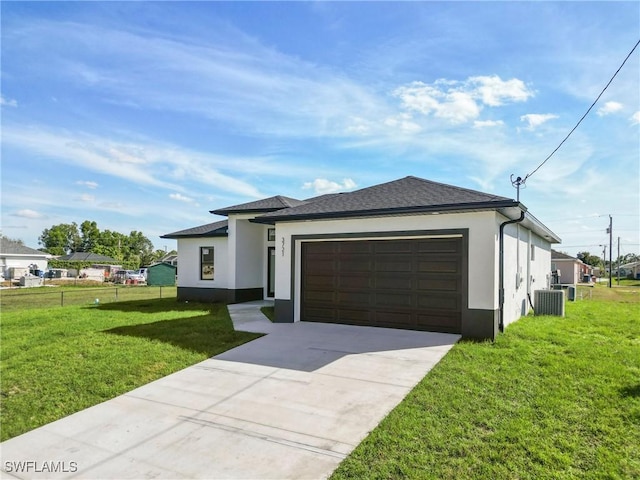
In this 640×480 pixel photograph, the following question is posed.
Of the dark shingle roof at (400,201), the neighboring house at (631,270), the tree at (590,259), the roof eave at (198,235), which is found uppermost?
the dark shingle roof at (400,201)

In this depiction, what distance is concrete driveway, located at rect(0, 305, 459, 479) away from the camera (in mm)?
3670

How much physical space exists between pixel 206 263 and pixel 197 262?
461 mm

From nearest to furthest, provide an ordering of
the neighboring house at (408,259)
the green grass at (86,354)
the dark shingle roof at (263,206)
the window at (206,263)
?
the green grass at (86,354) < the neighboring house at (408,259) < the dark shingle roof at (263,206) < the window at (206,263)

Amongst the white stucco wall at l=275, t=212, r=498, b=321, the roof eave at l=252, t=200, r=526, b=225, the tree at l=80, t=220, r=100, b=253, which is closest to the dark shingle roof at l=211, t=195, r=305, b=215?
the roof eave at l=252, t=200, r=526, b=225

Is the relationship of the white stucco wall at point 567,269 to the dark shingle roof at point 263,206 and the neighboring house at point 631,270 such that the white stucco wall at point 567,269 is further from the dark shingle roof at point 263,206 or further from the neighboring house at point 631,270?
the dark shingle roof at point 263,206

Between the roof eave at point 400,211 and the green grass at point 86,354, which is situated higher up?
the roof eave at point 400,211

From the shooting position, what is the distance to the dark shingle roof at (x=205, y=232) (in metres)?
16.0

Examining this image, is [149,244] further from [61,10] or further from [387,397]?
[387,397]

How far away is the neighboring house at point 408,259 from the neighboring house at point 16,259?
4561cm

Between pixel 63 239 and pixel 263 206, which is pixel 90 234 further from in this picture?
pixel 263 206

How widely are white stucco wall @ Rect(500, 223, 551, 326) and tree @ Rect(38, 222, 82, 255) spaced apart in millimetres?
83877

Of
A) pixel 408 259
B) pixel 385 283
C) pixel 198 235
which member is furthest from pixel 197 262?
pixel 408 259

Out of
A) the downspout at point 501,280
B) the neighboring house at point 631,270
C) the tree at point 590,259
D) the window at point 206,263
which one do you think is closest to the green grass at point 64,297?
the window at point 206,263

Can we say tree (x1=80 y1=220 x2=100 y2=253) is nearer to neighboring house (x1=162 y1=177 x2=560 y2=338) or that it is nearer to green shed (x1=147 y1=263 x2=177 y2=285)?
green shed (x1=147 y1=263 x2=177 y2=285)
